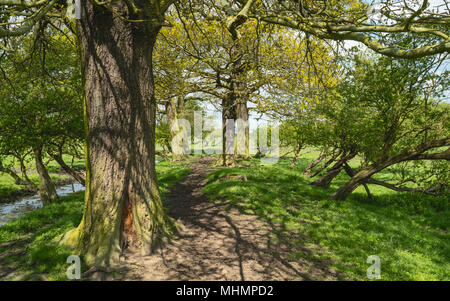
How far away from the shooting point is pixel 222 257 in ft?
17.7

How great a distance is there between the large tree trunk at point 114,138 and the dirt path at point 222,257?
1.56 ft

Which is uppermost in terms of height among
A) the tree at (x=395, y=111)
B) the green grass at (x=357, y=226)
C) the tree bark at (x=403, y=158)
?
the tree at (x=395, y=111)

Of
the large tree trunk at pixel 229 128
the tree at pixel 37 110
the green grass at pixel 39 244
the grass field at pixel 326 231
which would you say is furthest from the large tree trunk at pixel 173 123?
the green grass at pixel 39 244

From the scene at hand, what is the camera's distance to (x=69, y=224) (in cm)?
696

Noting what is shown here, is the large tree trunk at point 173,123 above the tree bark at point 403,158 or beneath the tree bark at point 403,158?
above

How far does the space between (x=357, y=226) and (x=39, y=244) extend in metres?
7.63

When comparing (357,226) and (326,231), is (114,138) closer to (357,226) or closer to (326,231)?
(326,231)

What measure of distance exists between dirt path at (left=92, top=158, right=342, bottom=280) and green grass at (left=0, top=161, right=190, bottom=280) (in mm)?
1188

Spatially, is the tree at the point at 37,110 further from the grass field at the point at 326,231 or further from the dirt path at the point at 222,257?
the dirt path at the point at 222,257

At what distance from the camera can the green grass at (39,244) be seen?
4.80 metres

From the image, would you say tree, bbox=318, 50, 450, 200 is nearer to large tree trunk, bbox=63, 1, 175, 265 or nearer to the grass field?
the grass field

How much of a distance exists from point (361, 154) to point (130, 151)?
9.85 metres

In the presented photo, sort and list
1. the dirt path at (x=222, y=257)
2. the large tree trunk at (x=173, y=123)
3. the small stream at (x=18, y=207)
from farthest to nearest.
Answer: the large tree trunk at (x=173, y=123) < the small stream at (x=18, y=207) < the dirt path at (x=222, y=257)
